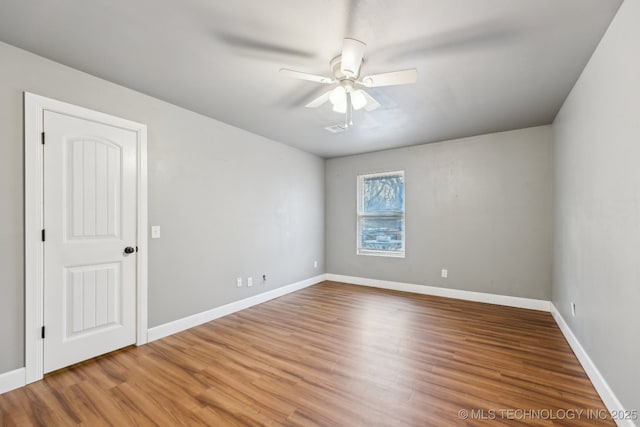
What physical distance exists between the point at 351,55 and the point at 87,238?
2679 millimetres

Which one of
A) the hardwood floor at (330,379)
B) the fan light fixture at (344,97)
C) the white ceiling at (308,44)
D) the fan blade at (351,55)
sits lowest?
the hardwood floor at (330,379)

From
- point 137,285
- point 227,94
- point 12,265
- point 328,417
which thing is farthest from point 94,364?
point 227,94

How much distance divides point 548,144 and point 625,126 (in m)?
2.59

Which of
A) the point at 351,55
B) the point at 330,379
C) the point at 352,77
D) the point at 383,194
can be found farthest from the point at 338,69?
the point at 383,194

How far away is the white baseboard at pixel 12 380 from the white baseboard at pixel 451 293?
4.38m

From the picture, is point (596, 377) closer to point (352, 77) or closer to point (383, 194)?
point (352, 77)

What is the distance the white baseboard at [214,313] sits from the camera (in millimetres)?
2980

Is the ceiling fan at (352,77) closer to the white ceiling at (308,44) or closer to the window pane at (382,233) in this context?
the white ceiling at (308,44)

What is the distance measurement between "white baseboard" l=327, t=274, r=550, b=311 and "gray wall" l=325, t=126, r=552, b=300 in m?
0.08

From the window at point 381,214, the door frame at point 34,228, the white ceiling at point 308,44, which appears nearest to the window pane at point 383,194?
the window at point 381,214

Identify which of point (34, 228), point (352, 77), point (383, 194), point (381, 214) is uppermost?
point (352, 77)

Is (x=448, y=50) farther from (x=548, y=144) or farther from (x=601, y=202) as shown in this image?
(x=548, y=144)

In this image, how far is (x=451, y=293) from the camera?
177 inches

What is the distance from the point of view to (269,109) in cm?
325
